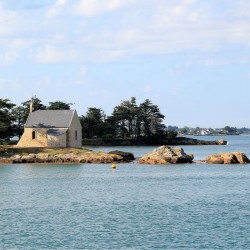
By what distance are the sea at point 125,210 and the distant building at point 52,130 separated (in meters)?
22.4

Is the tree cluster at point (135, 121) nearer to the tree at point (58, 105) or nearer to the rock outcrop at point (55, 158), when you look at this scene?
the tree at point (58, 105)

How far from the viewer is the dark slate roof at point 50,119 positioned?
332 feet

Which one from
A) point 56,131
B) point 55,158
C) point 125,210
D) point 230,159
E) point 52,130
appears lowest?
point 125,210

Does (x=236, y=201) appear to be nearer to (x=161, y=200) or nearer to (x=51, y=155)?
(x=161, y=200)

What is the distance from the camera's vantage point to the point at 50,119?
102 m

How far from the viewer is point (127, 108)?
186m

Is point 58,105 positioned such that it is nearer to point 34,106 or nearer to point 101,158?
point 34,106

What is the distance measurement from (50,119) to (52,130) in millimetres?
2445

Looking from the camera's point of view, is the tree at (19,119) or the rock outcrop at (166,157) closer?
the rock outcrop at (166,157)

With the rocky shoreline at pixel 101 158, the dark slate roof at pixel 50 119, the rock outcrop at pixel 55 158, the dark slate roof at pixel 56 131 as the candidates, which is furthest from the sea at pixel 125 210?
the dark slate roof at pixel 50 119

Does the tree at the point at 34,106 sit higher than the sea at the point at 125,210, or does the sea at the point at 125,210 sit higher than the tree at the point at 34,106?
the tree at the point at 34,106

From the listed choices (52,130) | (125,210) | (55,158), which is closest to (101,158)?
(55,158)

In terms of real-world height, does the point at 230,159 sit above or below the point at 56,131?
below

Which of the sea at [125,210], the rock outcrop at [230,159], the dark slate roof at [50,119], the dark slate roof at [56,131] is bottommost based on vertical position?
the sea at [125,210]
